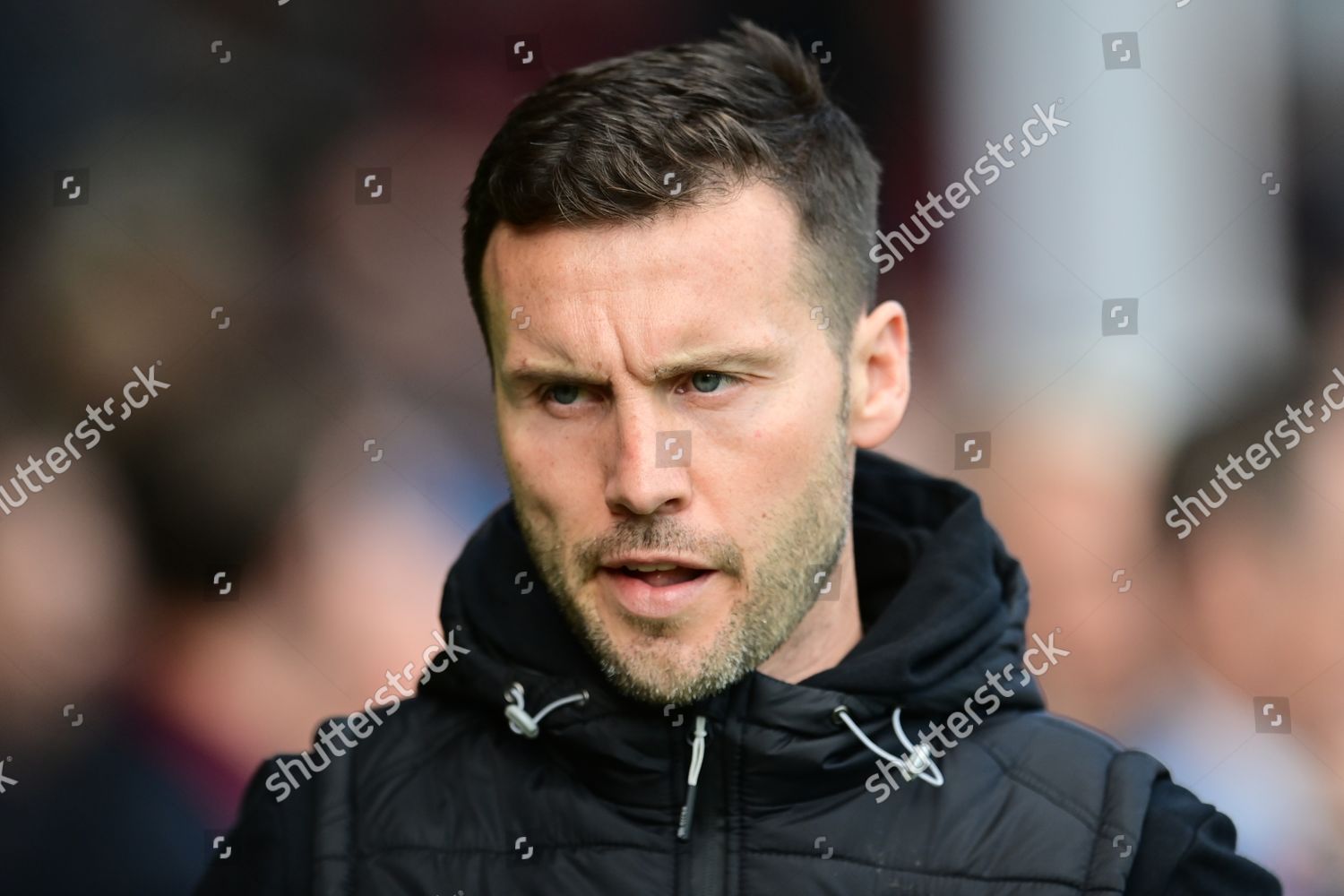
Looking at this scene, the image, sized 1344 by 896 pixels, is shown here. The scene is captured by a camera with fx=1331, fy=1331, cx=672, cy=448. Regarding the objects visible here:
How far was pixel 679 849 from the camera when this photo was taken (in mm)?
1329

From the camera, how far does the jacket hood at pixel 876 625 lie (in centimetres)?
133

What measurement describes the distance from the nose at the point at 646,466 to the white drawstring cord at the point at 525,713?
21 cm

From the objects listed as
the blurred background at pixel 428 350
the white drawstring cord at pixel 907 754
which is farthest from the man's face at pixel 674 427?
the blurred background at pixel 428 350

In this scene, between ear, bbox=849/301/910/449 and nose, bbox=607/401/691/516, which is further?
ear, bbox=849/301/910/449

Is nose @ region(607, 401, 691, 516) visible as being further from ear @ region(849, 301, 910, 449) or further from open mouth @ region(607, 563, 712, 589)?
ear @ region(849, 301, 910, 449)

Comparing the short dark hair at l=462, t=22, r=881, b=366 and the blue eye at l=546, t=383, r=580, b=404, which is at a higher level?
the short dark hair at l=462, t=22, r=881, b=366

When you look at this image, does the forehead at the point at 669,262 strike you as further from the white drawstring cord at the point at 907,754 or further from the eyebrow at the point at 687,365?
the white drawstring cord at the point at 907,754

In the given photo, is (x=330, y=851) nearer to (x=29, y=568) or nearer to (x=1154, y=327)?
(x=29, y=568)

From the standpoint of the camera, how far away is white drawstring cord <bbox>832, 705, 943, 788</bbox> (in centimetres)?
132

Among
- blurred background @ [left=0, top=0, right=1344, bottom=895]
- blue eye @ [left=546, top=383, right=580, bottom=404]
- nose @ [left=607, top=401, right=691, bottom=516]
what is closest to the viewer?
nose @ [left=607, top=401, right=691, bottom=516]

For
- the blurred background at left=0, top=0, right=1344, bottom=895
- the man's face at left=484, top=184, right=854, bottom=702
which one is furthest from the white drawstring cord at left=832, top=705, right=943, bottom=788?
the blurred background at left=0, top=0, right=1344, bottom=895

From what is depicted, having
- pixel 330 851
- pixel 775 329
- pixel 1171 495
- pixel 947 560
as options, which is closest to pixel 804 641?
pixel 947 560

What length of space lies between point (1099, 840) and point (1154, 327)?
2.90 ft

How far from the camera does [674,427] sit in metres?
1.30
